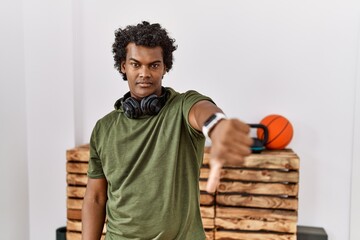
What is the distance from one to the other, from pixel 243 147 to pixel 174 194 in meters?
0.56

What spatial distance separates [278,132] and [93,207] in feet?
4.64


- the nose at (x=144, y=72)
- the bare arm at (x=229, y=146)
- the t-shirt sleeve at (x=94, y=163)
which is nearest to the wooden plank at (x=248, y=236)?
the t-shirt sleeve at (x=94, y=163)

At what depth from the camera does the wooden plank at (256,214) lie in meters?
2.32

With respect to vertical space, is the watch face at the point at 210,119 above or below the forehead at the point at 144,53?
below

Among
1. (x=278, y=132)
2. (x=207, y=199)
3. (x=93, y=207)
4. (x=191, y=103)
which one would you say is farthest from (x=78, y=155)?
(x=191, y=103)

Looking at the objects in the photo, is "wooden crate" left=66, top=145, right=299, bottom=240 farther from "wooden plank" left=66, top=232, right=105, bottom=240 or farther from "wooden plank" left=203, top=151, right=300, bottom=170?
"wooden plank" left=66, top=232, right=105, bottom=240

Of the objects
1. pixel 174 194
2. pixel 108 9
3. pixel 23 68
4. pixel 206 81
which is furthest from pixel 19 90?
pixel 174 194

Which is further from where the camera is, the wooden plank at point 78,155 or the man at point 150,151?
the wooden plank at point 78,155

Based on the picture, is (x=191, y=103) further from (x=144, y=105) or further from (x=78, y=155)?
(x=78, y=155)

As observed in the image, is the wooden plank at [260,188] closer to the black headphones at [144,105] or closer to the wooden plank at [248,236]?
the wooden plank at [248,236]

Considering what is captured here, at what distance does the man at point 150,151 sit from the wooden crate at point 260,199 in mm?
1077

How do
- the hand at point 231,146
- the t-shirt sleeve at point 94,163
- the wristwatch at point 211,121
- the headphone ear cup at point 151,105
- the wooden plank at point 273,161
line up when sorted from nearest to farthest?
the hand at point 231,146, the wristwatch at point 211,121, the headphone ear cup at point 151,105, the t-shirt sleeve at point 94,163, the wooden plank at point 273,161

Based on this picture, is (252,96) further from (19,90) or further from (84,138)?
(19,90)

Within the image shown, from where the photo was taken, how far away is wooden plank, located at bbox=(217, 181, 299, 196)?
7.57 feet
